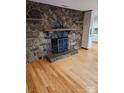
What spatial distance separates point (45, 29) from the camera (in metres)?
4.03

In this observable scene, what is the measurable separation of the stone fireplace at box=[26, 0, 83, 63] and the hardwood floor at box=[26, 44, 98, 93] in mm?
584

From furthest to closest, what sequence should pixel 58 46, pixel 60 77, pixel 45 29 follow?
pixel 58 46
pixel 45 29
pixel 60 77

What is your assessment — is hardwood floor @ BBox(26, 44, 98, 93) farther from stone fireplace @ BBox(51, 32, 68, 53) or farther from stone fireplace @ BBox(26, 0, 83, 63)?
stone fireplace @ BBox(51, 32, 68, 53)

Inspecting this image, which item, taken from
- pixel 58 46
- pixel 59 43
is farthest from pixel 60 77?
pixel 59 43

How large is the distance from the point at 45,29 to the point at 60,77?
6.63 ft

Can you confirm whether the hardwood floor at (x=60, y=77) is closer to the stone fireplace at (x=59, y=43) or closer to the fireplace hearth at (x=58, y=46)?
the fireplace hearth at (x=58, y=46)

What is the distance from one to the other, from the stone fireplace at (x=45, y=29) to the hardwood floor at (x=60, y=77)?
58 cm

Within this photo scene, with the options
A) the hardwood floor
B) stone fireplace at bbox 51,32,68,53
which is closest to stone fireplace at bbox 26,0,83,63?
stone fireplace at bbox 51,32,68,53

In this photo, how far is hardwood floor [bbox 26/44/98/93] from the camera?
7.67 feet

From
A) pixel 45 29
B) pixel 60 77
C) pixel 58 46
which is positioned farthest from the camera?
pixel 58 46

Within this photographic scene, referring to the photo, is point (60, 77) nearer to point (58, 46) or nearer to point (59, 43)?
point (58, 46)
